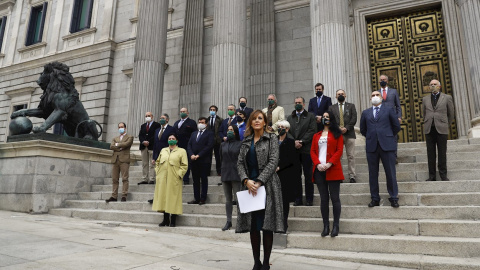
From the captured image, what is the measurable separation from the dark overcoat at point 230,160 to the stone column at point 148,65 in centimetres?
740

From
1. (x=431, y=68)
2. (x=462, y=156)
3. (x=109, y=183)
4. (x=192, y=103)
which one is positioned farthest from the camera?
(x=192, y=103)

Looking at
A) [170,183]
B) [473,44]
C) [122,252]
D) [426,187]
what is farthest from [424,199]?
[473,44]

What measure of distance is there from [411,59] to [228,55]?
6.80 meters

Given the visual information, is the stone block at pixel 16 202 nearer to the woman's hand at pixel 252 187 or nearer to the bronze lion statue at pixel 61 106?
the bronze lion statue at pixel 61 106

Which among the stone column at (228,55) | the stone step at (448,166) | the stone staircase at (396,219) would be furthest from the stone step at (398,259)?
the stone column at (228,55)

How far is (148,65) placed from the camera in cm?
1336

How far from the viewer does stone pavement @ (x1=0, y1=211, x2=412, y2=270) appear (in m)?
4.00

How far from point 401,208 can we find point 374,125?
1.50 meters

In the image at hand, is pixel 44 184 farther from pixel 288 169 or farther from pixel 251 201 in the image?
pixel 251 201

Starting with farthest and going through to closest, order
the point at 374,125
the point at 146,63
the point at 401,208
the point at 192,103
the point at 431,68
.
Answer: the point at 192,103 < the point at 146,63 < the point at 431,68 < the point at 374,125 < the point at 401,208

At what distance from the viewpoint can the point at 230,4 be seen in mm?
11906

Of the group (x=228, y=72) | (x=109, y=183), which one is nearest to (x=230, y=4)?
(x=228, y=72)

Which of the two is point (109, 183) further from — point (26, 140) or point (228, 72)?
point (228, 72)

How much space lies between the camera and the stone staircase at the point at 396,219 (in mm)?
4457
